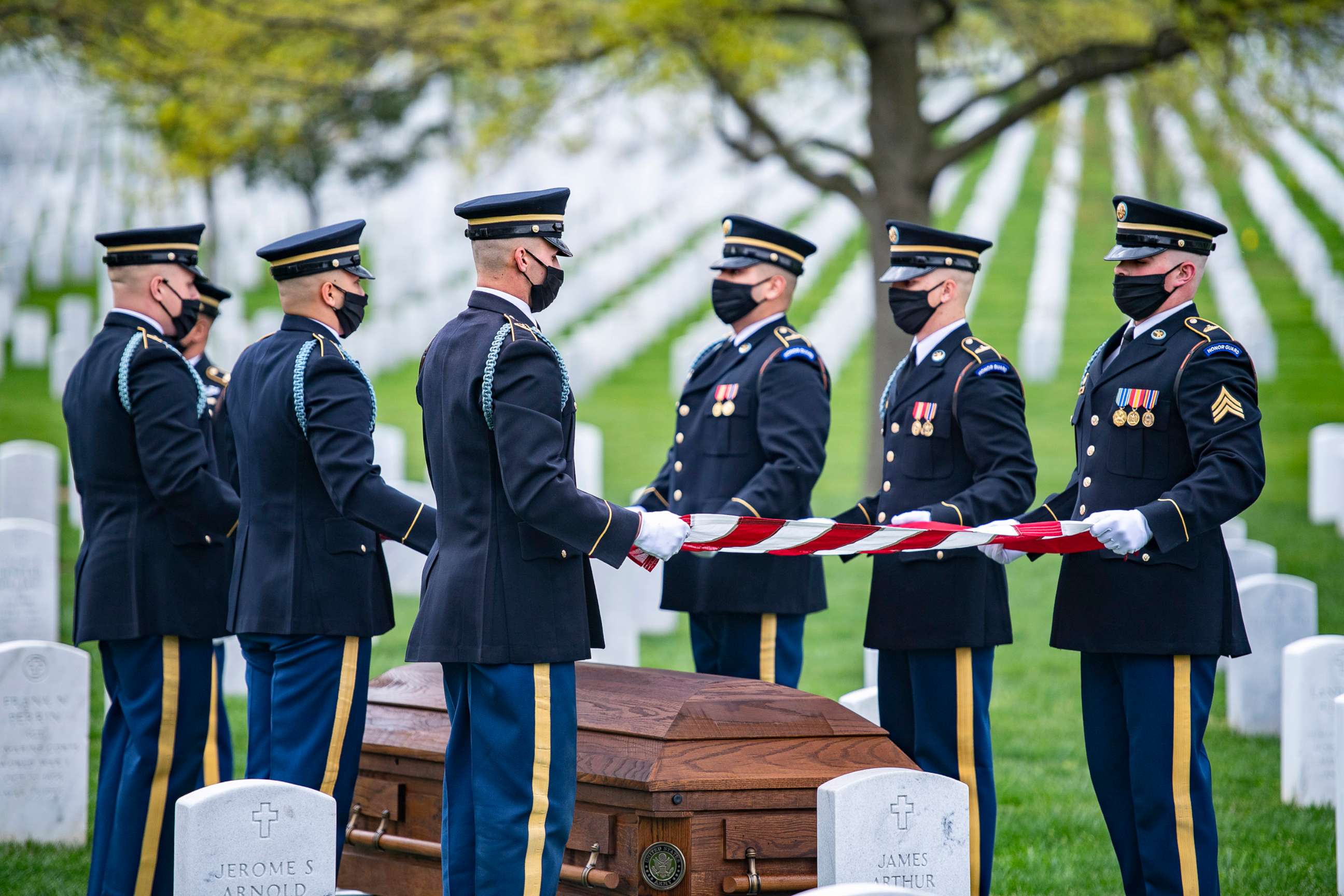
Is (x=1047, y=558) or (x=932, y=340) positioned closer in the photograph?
(x=932, y=340)

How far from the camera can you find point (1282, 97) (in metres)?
11.1

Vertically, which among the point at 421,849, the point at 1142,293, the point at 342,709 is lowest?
the point at 421,849

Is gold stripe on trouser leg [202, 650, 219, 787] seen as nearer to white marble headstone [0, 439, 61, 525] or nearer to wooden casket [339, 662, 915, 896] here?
wooden casket [339, 662, 915, 896]

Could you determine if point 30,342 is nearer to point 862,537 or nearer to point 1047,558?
point 1047,558

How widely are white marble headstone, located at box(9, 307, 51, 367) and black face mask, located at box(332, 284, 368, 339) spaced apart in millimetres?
16859

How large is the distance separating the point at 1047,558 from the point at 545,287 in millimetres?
9099

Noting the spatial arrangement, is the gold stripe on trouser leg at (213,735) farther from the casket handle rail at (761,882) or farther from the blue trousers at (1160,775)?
the blue trousers at (1160,775)

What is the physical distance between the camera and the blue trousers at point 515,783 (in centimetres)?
397

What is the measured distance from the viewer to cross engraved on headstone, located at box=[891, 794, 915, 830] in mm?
3836

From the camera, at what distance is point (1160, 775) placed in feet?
14.3

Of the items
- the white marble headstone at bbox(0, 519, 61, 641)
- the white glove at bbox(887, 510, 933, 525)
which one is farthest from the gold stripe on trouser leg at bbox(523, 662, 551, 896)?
the white marble headstone at bbox(0, 519, 61, 641)

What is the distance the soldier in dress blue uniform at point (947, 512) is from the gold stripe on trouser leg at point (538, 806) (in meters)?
1.41

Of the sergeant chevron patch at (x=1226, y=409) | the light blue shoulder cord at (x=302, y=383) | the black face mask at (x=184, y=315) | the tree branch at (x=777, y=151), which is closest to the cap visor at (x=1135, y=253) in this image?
the sergeant chevron patch at (x=1226, y=409)

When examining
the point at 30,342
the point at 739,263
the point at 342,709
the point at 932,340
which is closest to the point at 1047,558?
the point at 739,263
